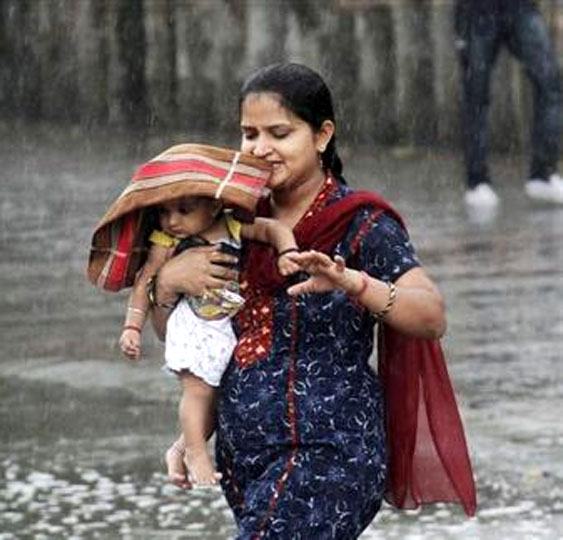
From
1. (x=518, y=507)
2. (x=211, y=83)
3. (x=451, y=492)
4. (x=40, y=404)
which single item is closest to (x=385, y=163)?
(x=211, y=83)

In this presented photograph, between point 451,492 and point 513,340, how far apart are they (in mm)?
4821

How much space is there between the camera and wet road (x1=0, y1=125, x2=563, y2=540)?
745cm

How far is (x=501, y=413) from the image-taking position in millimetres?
8719

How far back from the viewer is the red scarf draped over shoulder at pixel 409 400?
5.06 meters

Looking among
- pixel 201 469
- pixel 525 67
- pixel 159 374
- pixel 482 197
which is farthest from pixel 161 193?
pixel 525 67

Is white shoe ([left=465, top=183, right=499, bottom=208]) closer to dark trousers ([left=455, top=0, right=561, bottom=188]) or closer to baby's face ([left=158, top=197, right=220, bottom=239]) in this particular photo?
dark trousers ([left=455, top=0, right=561, bottom=188])

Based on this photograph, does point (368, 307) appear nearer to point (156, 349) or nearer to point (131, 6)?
point (156, 349)

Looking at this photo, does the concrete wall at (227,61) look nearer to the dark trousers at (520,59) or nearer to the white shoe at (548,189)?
the dark trousers at (520,59)

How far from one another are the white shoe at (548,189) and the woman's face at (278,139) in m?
9.05

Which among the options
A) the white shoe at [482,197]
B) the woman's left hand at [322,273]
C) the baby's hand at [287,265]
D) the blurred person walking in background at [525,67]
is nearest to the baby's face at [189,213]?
the baby's hand at [287,265]

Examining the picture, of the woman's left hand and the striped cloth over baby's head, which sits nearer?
the woman's left hand

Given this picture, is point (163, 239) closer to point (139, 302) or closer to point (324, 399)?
point (139, 302)

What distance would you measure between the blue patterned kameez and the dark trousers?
366 inches

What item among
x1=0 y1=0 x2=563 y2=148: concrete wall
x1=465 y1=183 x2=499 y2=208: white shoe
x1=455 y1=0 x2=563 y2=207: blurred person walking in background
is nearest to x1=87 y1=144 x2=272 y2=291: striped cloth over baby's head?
x1=465 y1=183 x2=499 y2=208: white shoe
